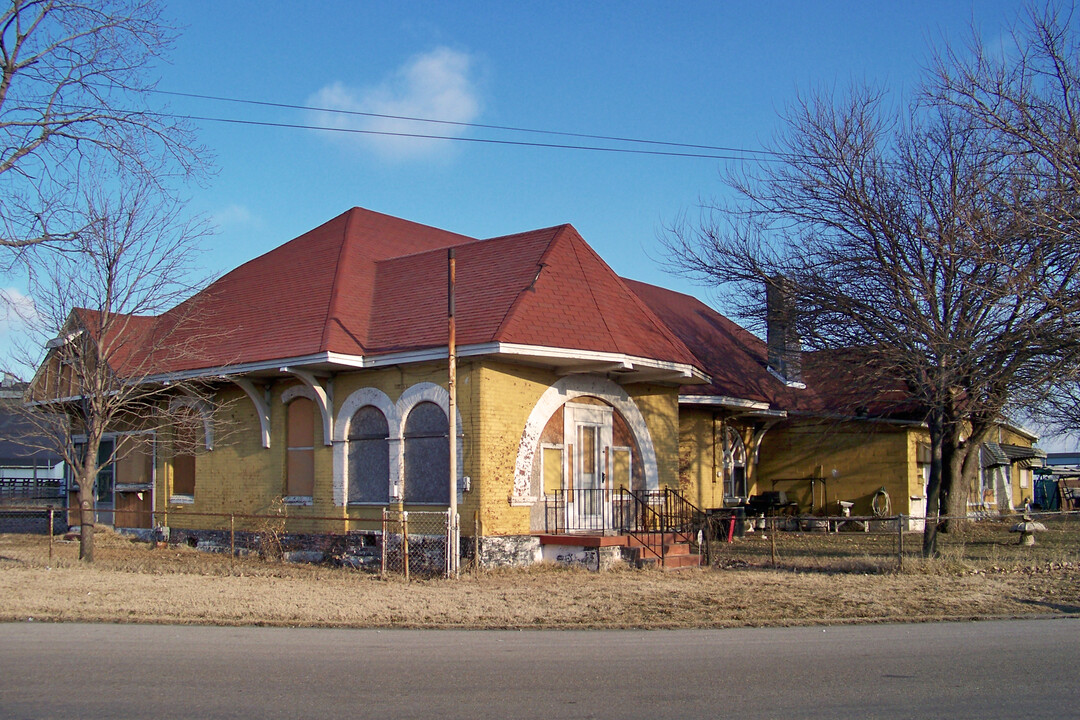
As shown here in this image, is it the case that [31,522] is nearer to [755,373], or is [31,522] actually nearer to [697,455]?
[697,455]

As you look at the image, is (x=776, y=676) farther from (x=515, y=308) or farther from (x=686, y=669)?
(x=515, y=308)

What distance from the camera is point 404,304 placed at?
1958 cm

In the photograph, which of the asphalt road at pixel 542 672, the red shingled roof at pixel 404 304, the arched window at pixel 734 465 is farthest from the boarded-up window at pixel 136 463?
the arched window at pixel 734 465

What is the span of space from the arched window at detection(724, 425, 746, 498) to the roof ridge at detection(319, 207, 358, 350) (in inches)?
437

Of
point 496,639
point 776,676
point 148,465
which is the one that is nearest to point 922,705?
point 776,676

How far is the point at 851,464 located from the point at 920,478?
6.99ft

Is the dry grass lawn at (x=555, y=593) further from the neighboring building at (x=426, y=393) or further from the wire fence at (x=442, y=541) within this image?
the neighboring building at (x=426, y=393)

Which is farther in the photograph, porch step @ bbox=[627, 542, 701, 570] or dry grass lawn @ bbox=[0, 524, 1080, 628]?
porch step @ bbox=[627, 542, 701, 570]

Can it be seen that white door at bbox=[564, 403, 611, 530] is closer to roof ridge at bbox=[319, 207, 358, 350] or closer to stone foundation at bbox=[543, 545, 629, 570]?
stone foundation at bbox=[543, 545, 629, 570]

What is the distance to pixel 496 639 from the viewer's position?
10.8m

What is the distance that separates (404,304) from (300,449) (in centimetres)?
367

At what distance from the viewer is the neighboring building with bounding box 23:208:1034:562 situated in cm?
1756

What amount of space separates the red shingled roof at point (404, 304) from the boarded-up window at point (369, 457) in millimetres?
1400

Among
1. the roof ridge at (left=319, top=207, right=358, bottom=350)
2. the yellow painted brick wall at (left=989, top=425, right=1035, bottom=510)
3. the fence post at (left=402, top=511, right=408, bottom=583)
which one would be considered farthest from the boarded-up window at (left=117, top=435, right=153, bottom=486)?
the yellow painted brick wall at (left=989, top=425, right=1035, bottom=510)
